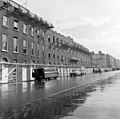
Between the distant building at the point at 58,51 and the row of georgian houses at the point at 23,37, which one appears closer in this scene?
the row of georgian houses at the point at 23,37

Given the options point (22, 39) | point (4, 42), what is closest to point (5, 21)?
point (4, 42)

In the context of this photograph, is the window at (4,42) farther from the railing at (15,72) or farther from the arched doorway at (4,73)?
the arched doorway at (4,73)

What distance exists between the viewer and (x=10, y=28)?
30.4 m

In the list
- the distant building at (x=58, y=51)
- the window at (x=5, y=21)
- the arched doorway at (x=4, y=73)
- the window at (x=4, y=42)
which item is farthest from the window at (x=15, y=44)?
the distant building at (x=58, y=51)

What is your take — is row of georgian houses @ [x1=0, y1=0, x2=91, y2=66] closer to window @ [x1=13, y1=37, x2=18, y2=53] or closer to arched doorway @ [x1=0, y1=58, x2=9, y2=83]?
window @ [x1=13, y1=37, x2=18, y2=53]

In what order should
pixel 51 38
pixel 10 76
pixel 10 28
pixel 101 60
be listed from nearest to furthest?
pixel 10 76 < pixel 10 28 < pixel 51 38 < pixel 101 60

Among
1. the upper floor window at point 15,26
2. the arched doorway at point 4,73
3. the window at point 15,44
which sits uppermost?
the upper floor window at point 15,26

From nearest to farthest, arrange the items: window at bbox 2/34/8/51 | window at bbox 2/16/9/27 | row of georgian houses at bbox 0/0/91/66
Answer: window at bbox 2/34/8/51
window at bbox 2/16/9/27
row of georgian houses at bbox 0/0/91/66

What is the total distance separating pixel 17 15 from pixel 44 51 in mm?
12357

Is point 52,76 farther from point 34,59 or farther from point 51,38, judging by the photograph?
point 51,38

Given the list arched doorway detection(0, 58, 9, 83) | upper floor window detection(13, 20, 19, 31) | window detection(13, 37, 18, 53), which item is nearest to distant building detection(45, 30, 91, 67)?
window detection(13, 37, 18, 53)

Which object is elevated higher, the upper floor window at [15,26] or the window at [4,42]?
the upper floor window at [15,26]

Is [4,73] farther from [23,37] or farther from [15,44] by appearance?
[23,37]

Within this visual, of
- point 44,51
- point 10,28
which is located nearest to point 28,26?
point 10,28
